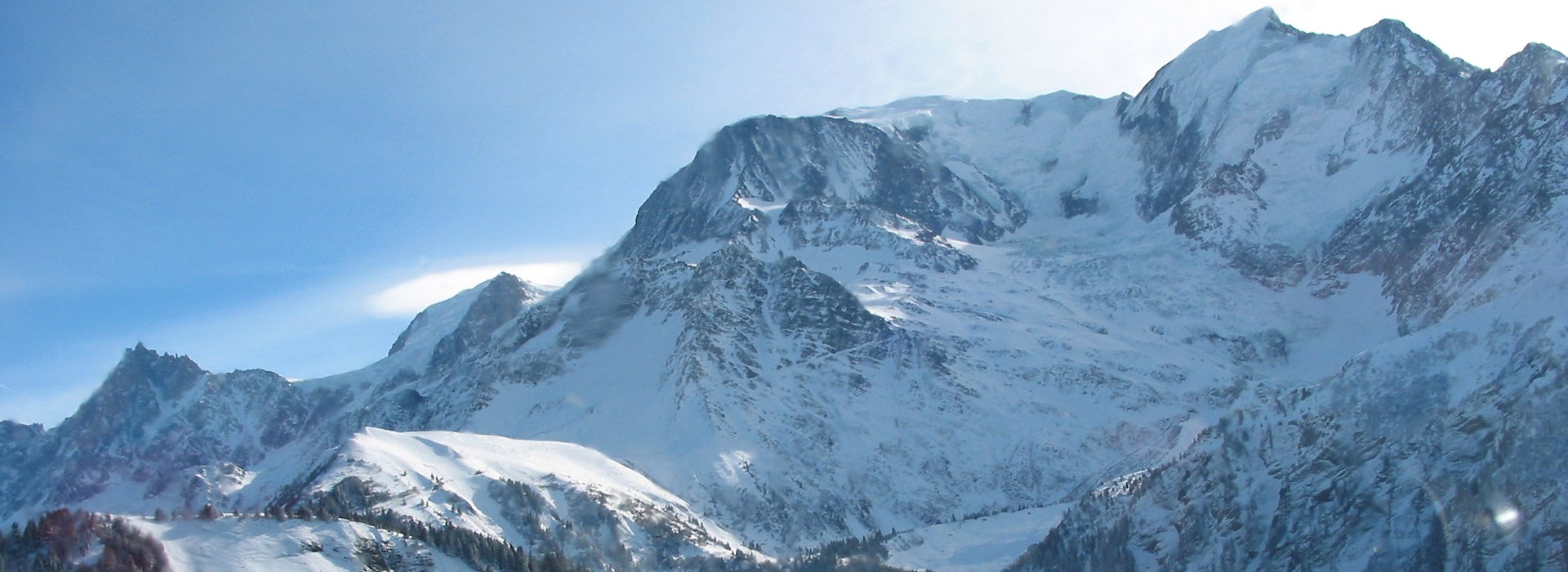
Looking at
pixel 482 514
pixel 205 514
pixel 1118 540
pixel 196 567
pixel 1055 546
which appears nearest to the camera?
pixel 196 567

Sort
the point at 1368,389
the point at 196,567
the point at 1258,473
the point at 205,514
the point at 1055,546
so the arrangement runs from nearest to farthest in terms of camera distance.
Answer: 1. the point at 196,567
2. the point at 205,514
3. the point at 1368,389
4. the point at 1258,473
5. the point at 1055,546

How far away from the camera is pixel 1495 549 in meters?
117

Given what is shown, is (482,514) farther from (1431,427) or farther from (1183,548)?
(1431,427)

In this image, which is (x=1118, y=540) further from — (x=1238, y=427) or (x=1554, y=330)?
(x=1554, y=330)

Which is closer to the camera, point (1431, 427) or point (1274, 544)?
point (1431, 427)

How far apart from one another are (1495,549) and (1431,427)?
56.0 ft

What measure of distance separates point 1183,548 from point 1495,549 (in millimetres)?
43757

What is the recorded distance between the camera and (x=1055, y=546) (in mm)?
181250

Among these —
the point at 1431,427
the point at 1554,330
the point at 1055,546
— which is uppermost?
the point at 1554,330

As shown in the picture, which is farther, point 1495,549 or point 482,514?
point 482,514

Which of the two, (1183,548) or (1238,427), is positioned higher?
(1238,427)

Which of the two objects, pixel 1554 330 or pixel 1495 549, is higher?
pixel 1554 330

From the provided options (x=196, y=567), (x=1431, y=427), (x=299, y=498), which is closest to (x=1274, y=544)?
(x=1431, y=427)

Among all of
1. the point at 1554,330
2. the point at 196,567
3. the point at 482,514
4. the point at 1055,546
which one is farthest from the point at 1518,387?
the point at 482,514
